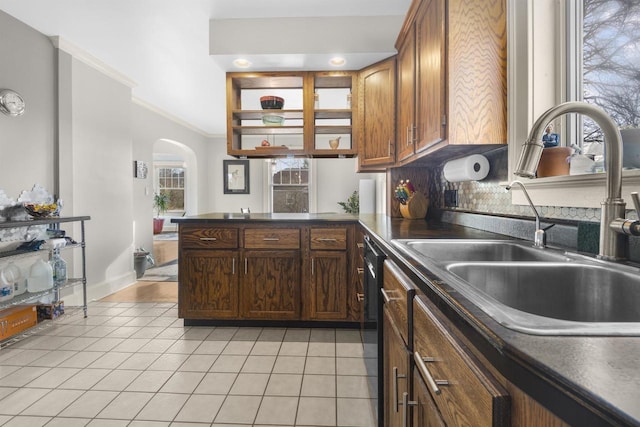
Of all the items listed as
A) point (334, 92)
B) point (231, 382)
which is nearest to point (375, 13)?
point (334, 92)

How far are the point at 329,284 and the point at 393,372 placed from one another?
1542 mm

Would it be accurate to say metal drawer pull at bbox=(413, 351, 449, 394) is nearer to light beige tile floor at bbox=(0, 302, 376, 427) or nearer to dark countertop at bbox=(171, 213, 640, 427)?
dark countertop at bbox=(171, 213, 640, 427)

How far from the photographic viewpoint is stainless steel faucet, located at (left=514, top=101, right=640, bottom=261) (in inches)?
33.1

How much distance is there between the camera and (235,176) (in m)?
7.43

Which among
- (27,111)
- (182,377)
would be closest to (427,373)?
(182,377)

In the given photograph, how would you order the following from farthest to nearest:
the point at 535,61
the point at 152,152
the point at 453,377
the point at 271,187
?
the point at 271,187 < the point at 152,152 < the point at 535,61 < the point at 453,377

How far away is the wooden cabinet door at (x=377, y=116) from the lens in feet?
9.15

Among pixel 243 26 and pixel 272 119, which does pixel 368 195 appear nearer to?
pixel 272 119

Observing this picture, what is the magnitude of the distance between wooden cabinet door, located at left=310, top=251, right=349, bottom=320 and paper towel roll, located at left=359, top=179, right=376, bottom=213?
2186 mm

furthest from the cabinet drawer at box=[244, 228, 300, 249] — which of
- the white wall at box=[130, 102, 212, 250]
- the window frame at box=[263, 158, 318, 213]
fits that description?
the window frame at box=[263, 158, 318, 213]

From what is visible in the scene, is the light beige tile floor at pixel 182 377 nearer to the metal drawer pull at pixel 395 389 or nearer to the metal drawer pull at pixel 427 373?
the metal drawer pull at pixel 395 389

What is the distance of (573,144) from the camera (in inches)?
56.1

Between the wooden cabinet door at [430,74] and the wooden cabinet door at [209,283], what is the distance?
171cm

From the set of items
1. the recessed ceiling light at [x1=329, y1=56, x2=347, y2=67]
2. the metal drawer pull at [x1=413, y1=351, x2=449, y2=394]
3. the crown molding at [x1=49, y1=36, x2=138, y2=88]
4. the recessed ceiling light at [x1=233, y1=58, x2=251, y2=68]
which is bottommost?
the metal drawer pull at [x1=413, y1=351, x2=449, y2=394]
